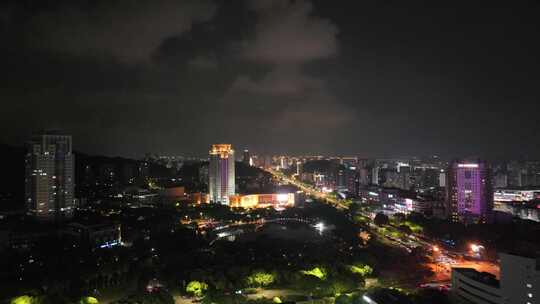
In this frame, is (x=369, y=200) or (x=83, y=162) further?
(x=83, y=162)

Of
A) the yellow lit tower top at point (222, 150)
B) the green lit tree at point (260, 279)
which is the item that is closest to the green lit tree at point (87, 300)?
the green lit tree at point (260, 279)

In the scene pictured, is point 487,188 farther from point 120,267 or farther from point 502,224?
point 120,267

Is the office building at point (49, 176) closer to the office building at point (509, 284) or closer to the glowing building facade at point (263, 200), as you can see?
the glowing building facade at point (263, 200)

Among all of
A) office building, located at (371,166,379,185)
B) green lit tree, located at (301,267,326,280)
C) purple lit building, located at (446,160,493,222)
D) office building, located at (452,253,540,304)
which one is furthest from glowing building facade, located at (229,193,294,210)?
office building, located at (452,253,540,304)

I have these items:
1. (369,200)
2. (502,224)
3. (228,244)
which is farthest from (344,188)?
(228,244)

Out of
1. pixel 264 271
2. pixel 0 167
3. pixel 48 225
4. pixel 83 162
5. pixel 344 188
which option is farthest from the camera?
pixel 344 188

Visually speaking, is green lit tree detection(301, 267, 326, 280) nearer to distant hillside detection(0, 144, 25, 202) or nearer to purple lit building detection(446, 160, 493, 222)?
purple lit building detection(446, 160, 493, 222)

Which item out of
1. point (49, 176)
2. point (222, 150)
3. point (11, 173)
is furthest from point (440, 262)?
point (11, 173)
